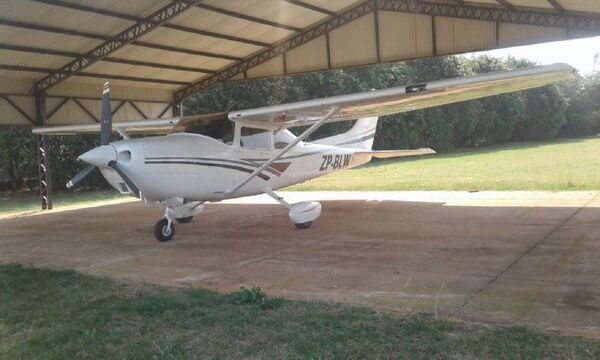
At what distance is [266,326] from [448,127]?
1567 inches

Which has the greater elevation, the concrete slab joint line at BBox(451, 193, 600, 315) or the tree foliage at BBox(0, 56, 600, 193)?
the tree foliage at BBox(0, 56, 600, 193)

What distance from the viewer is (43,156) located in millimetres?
16797

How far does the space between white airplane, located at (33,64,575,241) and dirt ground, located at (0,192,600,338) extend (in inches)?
31.0

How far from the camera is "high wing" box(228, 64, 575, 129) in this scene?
7.49m

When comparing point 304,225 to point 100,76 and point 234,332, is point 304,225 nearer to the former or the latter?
point 234,332

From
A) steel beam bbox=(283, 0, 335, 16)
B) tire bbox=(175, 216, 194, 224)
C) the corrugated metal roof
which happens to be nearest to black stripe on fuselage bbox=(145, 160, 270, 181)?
tire bbox=(175, 216, 194, 224)

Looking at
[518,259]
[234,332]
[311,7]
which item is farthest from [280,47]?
[234,332]

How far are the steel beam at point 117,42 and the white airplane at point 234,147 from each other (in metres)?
2.98

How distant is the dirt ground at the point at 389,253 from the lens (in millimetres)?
4984

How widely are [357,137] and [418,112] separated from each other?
26.5 m

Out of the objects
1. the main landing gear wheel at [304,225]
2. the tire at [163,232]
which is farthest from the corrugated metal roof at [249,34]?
the main landing gear wheel at [304,225]

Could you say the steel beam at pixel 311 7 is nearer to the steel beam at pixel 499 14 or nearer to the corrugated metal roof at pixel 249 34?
the corrugated metal roof at pixel 249 34

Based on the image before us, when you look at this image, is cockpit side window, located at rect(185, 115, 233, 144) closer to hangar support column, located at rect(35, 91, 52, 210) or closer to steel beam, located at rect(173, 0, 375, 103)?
steel beam, located at rect(173, 0, 375, 103)

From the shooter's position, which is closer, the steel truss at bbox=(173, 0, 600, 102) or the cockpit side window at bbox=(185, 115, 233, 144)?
the cockpit side window at bbox=(185, 115, 233, 144)
